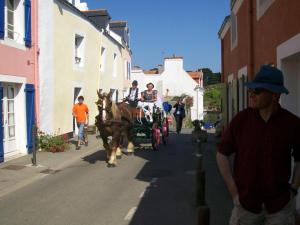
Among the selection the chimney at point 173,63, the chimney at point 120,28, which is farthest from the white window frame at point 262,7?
the chimney at point 173,63

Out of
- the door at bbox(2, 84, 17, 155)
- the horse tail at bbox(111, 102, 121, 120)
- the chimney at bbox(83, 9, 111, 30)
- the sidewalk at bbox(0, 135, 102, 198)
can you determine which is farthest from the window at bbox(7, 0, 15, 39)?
the chimney at bbox(83, 9, 111, 30)

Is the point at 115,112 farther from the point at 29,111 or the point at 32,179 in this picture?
the point at 29,111

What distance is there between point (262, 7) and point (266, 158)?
7482 millimetres

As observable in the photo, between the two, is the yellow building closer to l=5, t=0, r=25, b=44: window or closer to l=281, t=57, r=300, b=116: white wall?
l=5, t=0, r=25, b=44: window

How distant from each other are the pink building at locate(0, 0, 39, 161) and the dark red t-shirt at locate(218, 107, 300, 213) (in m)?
10.4

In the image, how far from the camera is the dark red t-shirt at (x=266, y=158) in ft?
11.5

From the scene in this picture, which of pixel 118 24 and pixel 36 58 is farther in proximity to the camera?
pixel 118 24

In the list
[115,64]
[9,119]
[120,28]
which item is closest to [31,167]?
[9,119]

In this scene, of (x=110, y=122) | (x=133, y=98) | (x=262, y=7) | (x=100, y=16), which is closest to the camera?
(x=262, y=7)

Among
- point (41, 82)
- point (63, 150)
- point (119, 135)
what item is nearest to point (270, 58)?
point (119, 135)

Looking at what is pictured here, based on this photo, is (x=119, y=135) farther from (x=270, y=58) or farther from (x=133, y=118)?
(x=270, y=58)

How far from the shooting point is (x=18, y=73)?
14.2 m

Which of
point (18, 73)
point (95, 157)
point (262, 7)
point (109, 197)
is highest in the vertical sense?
point (262, 7)

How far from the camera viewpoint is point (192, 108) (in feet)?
142
